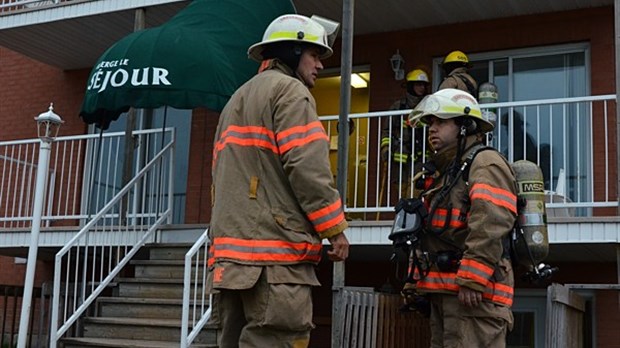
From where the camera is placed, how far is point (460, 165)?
17.7ft

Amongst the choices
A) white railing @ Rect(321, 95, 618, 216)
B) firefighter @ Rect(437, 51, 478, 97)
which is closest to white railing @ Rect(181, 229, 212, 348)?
white railing @ Rect(321, 95, 618, 216)

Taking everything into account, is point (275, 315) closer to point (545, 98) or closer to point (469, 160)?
point (469, 160)

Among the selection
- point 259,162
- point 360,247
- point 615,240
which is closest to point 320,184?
point 259,162

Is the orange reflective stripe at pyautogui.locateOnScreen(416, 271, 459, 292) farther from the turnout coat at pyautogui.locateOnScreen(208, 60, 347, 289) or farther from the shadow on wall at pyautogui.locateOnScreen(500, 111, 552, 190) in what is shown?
the shadow on wall at pyautogui.locateOnScreen(500, 111, 552, 190)

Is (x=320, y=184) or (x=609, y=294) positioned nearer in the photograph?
(x=320, y=184)

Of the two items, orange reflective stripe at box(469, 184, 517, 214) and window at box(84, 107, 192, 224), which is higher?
window at box(84, 107, 192, 224)

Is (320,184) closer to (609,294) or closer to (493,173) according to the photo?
(493,173)

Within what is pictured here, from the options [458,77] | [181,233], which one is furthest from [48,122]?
[458,77]

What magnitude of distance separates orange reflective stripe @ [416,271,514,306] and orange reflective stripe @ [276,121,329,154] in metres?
1.43

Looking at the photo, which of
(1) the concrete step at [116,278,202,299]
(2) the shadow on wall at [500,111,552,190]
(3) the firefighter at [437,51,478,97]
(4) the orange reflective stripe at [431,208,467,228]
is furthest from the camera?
(2) the shadow on wall at [500,111,552,190]

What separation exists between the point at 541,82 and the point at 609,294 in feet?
8.82

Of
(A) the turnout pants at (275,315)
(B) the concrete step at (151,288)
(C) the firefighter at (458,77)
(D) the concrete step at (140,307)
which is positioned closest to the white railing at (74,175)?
(B) the concrete step at (151,288)

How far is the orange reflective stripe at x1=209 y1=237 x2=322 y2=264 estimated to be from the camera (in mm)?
4242

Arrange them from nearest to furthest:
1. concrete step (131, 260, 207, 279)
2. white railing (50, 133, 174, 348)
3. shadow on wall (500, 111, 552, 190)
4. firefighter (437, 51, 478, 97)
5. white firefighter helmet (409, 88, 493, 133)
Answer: white firefighter helmet (409, 88, 493, 133) < firefighter (437, 51, 478, 97) < white railing (50, 133, 174, 348) < concrete step (131, 260, 207, 279) < shadow on wall (500, 111, 552, 190)
